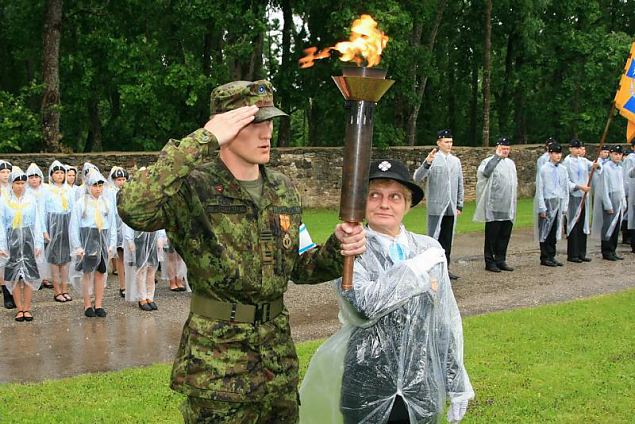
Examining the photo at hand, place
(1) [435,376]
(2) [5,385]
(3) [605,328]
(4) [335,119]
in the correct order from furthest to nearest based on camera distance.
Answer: (4) [335,119], (3) [605,328], (2) [5,385], (1) [435,376]

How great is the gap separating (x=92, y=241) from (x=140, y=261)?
69 cm

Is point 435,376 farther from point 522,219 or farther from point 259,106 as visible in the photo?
point 522,219

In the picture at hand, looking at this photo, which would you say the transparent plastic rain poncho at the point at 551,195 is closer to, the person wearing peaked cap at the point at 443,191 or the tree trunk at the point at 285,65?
the person wearing peaked cap at the point at 443,191

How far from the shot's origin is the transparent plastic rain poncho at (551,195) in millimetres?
A: 14906

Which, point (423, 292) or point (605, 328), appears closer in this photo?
point (423, 292)

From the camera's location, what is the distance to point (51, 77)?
25031 millimetres

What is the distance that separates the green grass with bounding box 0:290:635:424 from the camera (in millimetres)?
6676

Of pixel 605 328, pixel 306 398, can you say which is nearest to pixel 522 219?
pixel 605 328

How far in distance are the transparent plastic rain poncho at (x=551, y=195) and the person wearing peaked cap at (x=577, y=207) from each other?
49cm

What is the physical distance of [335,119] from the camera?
3672 cm

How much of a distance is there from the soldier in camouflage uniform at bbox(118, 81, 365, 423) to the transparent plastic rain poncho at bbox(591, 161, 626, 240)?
1344 cm

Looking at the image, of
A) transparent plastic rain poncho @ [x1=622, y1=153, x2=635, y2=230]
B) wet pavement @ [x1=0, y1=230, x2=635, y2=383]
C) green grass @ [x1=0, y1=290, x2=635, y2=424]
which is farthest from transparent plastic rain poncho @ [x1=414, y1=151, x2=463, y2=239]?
transparent plastic rain poncho @ [x1=622, y1=153, x2=635, y2=230]

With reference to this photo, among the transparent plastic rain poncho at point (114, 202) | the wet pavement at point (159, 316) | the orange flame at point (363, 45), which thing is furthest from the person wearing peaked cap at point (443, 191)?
the orange flame at point (363, 45)

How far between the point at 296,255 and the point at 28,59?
29.6 m
